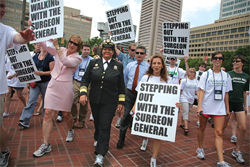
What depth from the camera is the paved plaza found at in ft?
9.75

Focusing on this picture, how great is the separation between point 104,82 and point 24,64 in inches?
113

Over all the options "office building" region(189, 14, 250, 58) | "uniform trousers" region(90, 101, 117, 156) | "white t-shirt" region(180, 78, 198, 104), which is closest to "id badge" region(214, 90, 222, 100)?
"uniform trousers" region(90, 101, 117, 156)

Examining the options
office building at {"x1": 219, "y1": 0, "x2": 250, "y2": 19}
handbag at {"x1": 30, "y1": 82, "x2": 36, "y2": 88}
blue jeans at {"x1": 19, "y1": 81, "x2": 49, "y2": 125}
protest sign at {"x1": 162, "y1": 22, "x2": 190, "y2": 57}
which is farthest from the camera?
office building at {"x1": 219, "y1": 0, "x2": 250, "y2": 19}

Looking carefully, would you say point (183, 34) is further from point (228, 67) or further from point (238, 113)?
point (228, 67)

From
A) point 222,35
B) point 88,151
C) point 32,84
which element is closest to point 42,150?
point 88,151

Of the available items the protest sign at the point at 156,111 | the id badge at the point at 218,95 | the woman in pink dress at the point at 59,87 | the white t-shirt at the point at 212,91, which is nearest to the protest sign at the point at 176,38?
the white t-shirt at the point at 212,91

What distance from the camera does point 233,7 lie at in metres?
116

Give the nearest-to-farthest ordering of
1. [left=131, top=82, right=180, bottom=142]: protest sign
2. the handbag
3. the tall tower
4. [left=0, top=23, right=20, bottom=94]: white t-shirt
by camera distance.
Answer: [left=0, top=23, right=20, bottom=94]: white t-shirt < [left=131, top=82, right=180, bottom=142]: protest sign < the handbag < the tall tower

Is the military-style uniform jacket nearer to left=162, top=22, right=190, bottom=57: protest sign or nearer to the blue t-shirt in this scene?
the blue t-shirt

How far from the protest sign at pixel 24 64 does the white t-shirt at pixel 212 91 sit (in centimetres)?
390

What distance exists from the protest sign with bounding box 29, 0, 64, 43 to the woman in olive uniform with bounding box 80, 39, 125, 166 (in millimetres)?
1022

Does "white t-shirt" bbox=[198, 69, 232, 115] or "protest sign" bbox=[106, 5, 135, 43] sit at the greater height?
"protest sign" bbox=[106, 5, 135, 43]

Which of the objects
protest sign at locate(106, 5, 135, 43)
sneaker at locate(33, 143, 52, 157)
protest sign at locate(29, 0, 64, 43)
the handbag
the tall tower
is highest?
the tall tower

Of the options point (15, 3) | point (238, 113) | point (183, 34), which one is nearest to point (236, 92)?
point (238, 113)
